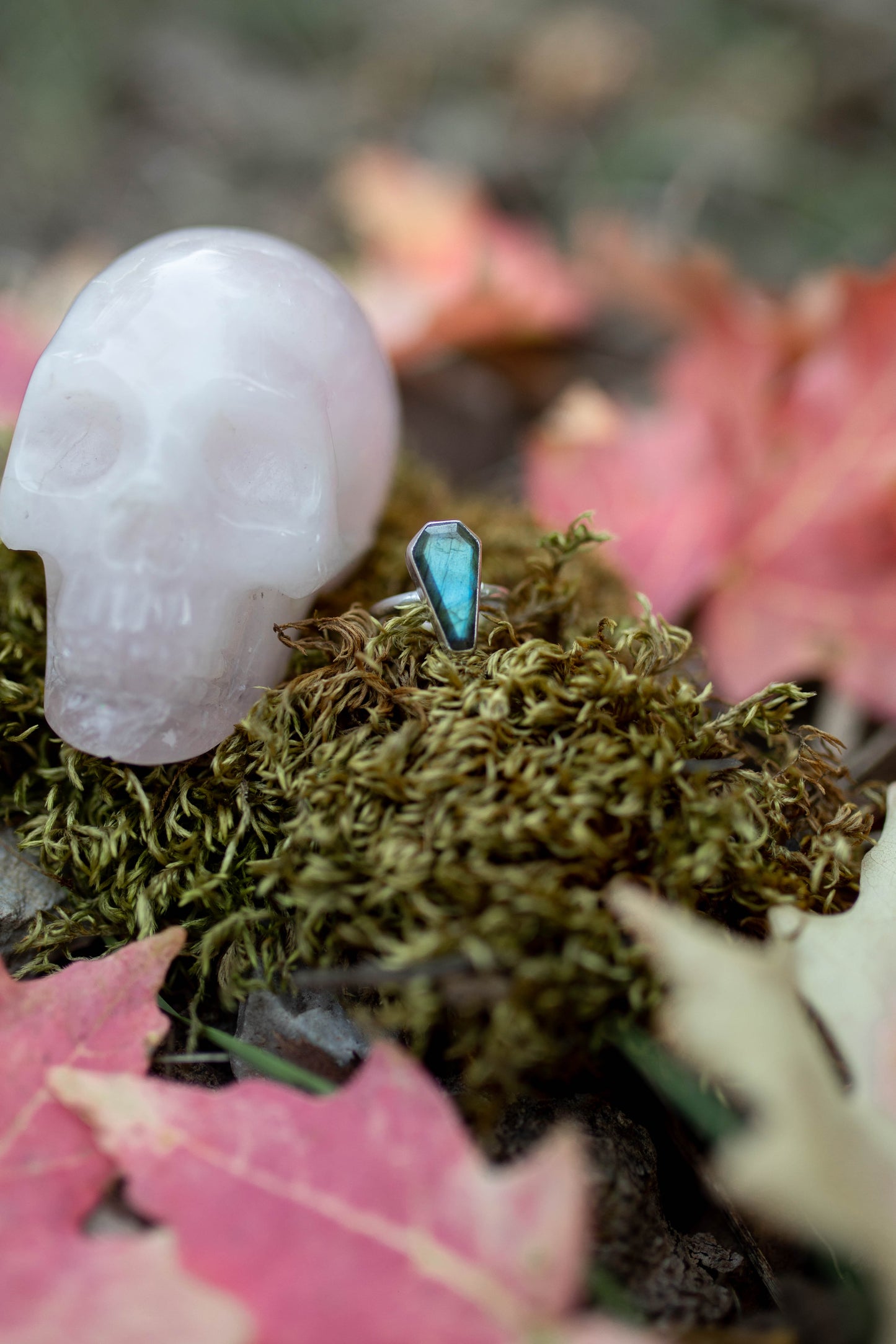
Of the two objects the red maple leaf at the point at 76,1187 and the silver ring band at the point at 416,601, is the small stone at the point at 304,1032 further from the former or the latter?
the silver ring band at the point at 416,601

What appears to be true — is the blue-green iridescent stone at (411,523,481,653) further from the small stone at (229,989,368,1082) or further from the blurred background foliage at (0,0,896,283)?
the blurred background foliage at (0,0,896,283)

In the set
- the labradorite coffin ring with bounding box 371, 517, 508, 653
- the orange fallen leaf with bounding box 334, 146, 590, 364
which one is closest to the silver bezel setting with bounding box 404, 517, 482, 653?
the labradorite coffin ring with bounding box 371, 517, 508, 653

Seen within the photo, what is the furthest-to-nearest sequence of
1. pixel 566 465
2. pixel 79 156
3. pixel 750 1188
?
pixel 79 156 → pixel 566 465 → pixel 750 1188

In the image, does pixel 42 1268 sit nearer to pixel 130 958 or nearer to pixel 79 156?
pixel 130 958

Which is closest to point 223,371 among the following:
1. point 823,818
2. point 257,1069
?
point 257,1069

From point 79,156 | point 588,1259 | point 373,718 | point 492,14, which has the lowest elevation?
point 79,156

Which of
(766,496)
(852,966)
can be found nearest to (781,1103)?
(852,966)

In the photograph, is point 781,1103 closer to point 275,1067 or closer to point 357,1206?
point 357,1206

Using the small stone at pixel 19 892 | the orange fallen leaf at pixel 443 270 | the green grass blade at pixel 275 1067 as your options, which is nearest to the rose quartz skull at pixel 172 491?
the small stone at pixel 19 892
